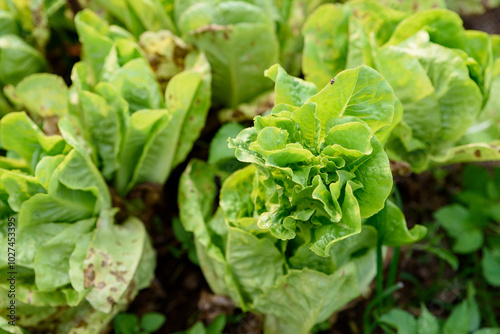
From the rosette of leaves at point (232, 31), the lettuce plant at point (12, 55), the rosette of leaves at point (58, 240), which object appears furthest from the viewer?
the lettuce plant at point (12, 55)

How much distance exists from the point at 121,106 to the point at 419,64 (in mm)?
779

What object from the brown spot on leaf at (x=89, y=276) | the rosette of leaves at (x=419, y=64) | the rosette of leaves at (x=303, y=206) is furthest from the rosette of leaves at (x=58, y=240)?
the rosette of leaves at (x=419, y=64)

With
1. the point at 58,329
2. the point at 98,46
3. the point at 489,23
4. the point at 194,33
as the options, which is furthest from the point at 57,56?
Result: the point at 489,23

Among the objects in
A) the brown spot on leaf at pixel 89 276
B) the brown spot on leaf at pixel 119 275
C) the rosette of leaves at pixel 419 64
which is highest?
the rosette of leaves at pixel 419 64

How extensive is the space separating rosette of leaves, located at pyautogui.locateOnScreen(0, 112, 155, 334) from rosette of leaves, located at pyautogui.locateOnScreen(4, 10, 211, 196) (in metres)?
0.09

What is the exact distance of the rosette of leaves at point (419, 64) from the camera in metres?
1.15

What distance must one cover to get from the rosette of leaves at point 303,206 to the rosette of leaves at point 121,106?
0.46 ft

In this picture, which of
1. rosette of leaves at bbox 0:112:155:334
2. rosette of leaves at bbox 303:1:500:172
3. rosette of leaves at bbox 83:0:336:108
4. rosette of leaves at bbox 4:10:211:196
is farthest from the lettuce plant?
rosette of leaves at bbox 303:1:500:172

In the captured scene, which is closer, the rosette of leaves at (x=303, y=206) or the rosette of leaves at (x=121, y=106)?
the rosette of leaves at (x=303, y=206)

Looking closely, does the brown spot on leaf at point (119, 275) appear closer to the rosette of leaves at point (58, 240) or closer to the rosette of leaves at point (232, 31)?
the rosette of leaves at point (58, 240)

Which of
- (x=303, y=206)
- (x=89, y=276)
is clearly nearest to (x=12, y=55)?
(x=89, y=276)

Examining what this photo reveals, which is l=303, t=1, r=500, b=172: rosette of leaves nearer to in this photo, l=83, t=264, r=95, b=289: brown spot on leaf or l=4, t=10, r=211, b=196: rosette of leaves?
l=4, t=10, r=211, b=196: rosette of leaves

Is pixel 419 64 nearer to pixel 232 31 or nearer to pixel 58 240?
pixel 232 31

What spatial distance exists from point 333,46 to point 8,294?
3.71 feet
